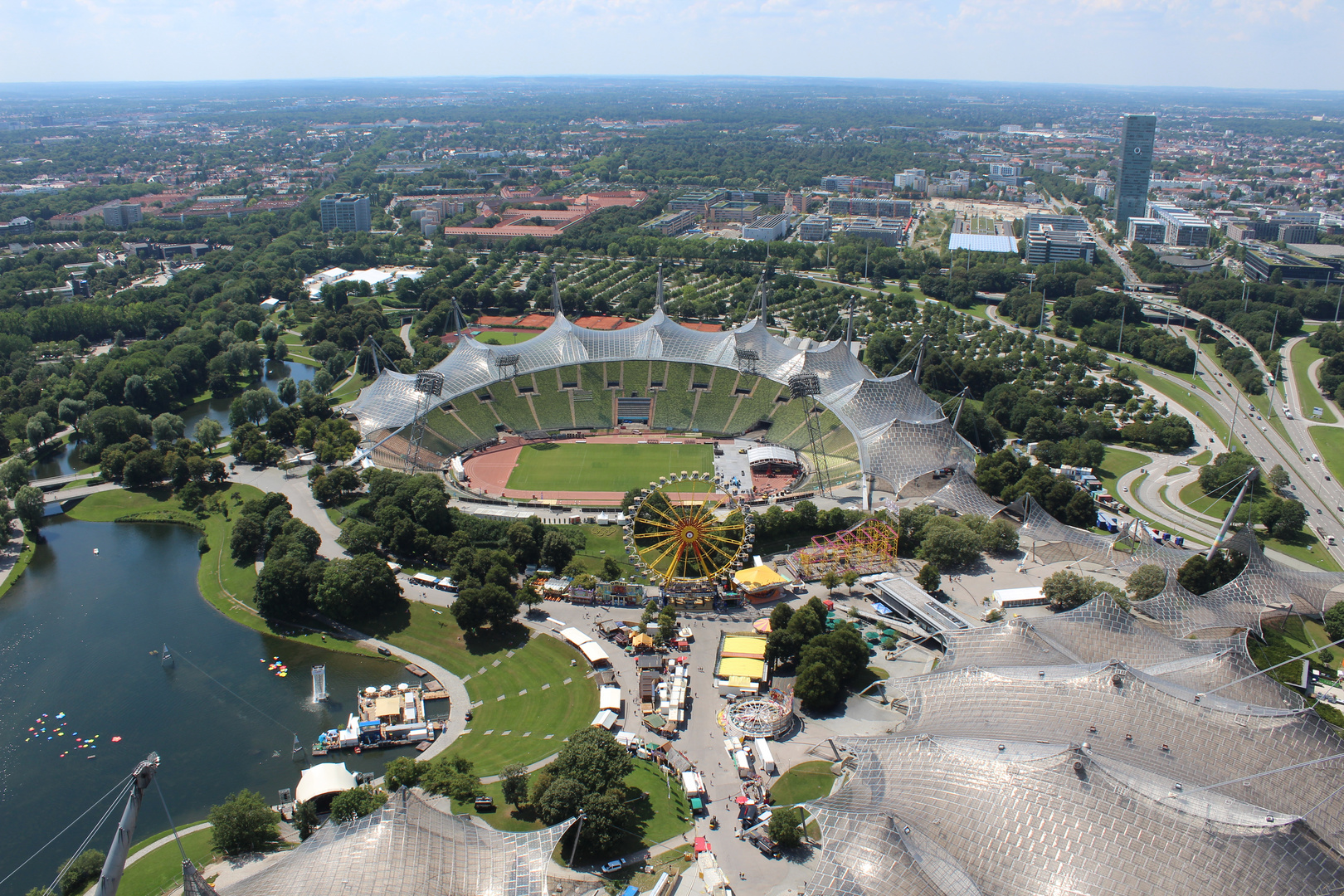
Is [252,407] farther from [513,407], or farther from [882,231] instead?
[882,231]

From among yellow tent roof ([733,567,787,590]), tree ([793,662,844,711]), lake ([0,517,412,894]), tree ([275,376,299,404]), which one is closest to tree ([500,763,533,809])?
lake ([0,517,412,894])

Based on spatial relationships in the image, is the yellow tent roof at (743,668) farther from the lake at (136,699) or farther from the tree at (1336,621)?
the tree at (1336,621)

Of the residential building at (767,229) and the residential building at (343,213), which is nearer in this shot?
the residential building at (767,229)

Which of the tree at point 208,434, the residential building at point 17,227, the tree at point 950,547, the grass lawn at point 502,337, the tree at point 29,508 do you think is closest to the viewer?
the tree at point 950,547

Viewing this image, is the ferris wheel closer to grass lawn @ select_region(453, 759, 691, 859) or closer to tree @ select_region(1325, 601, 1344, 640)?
grass lawn @ select_region(453, 759, 691, 859)

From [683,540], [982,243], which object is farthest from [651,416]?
[982,243]

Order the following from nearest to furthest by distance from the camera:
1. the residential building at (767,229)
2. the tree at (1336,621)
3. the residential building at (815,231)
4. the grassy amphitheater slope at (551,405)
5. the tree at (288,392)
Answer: the tree at (1336,621)
the grassy amphitheater slope at (551,405)
the tree at (288,392)
the residential building at (767,229)
the residential building at (815,231)

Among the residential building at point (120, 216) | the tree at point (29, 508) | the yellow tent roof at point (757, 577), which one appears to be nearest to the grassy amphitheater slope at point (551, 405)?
the yellow tent roof at point (757, 577)
